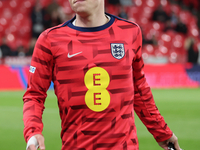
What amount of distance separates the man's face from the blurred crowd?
11852 millimetres

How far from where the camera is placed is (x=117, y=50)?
2.08 meters

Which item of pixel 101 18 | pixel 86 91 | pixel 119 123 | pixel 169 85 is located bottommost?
pixel 169 85

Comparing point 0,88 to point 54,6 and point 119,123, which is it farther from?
point 119,123

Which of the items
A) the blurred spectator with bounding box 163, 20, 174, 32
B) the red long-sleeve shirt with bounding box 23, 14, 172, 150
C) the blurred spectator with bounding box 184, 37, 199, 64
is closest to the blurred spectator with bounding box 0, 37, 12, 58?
the blurred spectator with bounding box 184, 37, 199, 64

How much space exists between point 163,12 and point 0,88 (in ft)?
29.4

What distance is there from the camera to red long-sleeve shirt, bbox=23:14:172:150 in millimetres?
2020

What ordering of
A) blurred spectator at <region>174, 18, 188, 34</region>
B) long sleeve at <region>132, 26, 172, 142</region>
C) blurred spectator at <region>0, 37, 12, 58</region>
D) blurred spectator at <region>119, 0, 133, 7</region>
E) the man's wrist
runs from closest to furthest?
the man's wrist, long sleeve at <region>132, 26, 172, 142</region>, blurred spectator at <region>0, 37, 12, 58</region>, blurred spectator at <region>174, 18, 188, 34</region>, blurred spectator at <region>119, 0, 133, 7</region>

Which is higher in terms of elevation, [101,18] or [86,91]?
[101,18]

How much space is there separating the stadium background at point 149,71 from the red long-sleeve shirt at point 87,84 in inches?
119

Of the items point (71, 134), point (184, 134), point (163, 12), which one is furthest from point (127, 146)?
point (163, 12)

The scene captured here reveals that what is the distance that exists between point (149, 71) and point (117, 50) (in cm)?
1124

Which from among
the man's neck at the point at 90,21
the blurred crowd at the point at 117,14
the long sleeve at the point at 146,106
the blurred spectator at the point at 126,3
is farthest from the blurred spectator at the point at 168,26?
the man's neck at the point at 90,21

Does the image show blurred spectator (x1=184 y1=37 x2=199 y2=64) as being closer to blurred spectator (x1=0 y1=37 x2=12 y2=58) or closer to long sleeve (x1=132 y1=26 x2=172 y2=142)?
blurred spectator (x1=0 y1=37 x2=12 y2=58)

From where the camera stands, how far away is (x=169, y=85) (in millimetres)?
13375
